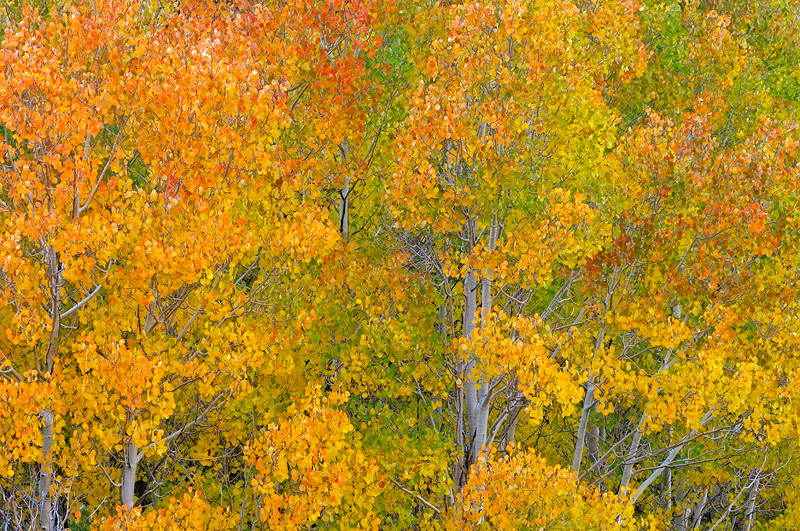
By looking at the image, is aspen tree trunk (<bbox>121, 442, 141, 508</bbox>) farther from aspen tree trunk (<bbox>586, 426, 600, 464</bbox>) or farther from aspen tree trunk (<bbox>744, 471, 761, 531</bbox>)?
aspen tree trunk (<bbox>744, 471, 761, 531</bbox>)

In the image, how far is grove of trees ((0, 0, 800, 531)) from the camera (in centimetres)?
1007

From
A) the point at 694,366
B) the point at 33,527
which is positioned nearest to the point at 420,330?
the point at 694,366

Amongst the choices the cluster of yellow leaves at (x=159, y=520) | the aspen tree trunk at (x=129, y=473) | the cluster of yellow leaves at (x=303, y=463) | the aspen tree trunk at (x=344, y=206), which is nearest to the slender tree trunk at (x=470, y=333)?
the cluster of yellow leaves at (x=303, y=463)

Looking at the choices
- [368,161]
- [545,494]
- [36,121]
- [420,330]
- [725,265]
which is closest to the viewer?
[36,121]

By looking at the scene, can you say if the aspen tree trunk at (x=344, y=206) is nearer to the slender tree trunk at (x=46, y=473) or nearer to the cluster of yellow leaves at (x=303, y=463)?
the cluster of yellow leaves at (x=303, y=463)

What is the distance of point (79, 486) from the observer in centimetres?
1504

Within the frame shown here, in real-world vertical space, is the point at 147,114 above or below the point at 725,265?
above

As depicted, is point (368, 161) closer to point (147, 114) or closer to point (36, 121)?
point (147, 114)

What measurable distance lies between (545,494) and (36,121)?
774cm

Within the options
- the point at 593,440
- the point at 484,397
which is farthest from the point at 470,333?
the point at 593,440

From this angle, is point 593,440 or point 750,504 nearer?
point 750,504

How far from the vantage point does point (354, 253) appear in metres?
14.6

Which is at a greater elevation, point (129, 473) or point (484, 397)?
point (484, 397)

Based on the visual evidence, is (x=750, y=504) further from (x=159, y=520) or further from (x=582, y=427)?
(x=159, y=520)
